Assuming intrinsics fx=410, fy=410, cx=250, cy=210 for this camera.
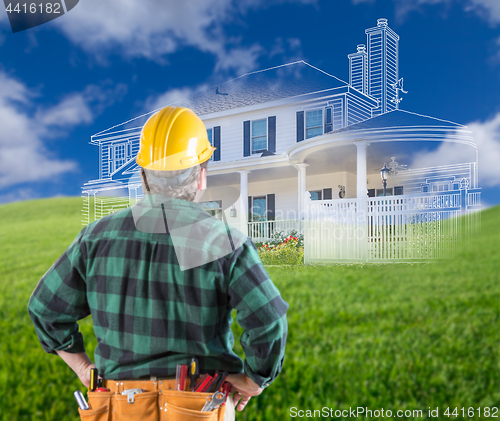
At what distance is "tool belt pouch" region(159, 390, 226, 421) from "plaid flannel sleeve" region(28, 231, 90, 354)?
0.98ft

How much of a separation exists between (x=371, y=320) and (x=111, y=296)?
7.93ft

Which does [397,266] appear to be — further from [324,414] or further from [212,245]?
[212,245]

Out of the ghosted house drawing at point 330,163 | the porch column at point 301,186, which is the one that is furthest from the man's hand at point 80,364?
the porch column at point 301,186

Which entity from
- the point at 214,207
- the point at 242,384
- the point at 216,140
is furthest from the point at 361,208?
the point at 242,384

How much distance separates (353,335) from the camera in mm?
2809

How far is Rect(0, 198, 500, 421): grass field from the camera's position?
2455mm

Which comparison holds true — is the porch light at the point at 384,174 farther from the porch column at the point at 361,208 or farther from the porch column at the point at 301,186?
the porch column at the point at 301,186

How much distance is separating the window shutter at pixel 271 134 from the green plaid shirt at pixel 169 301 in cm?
131

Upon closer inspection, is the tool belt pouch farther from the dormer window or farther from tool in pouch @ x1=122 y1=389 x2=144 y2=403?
the dormer window

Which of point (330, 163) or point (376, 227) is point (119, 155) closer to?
point (330, 163)

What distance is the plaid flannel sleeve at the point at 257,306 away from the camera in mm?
814

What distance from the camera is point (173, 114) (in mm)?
942

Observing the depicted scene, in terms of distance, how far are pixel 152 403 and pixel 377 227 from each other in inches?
53.4

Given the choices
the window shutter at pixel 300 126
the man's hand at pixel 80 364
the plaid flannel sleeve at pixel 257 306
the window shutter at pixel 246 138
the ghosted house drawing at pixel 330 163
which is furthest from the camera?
the window shutter at pixel 300 126
